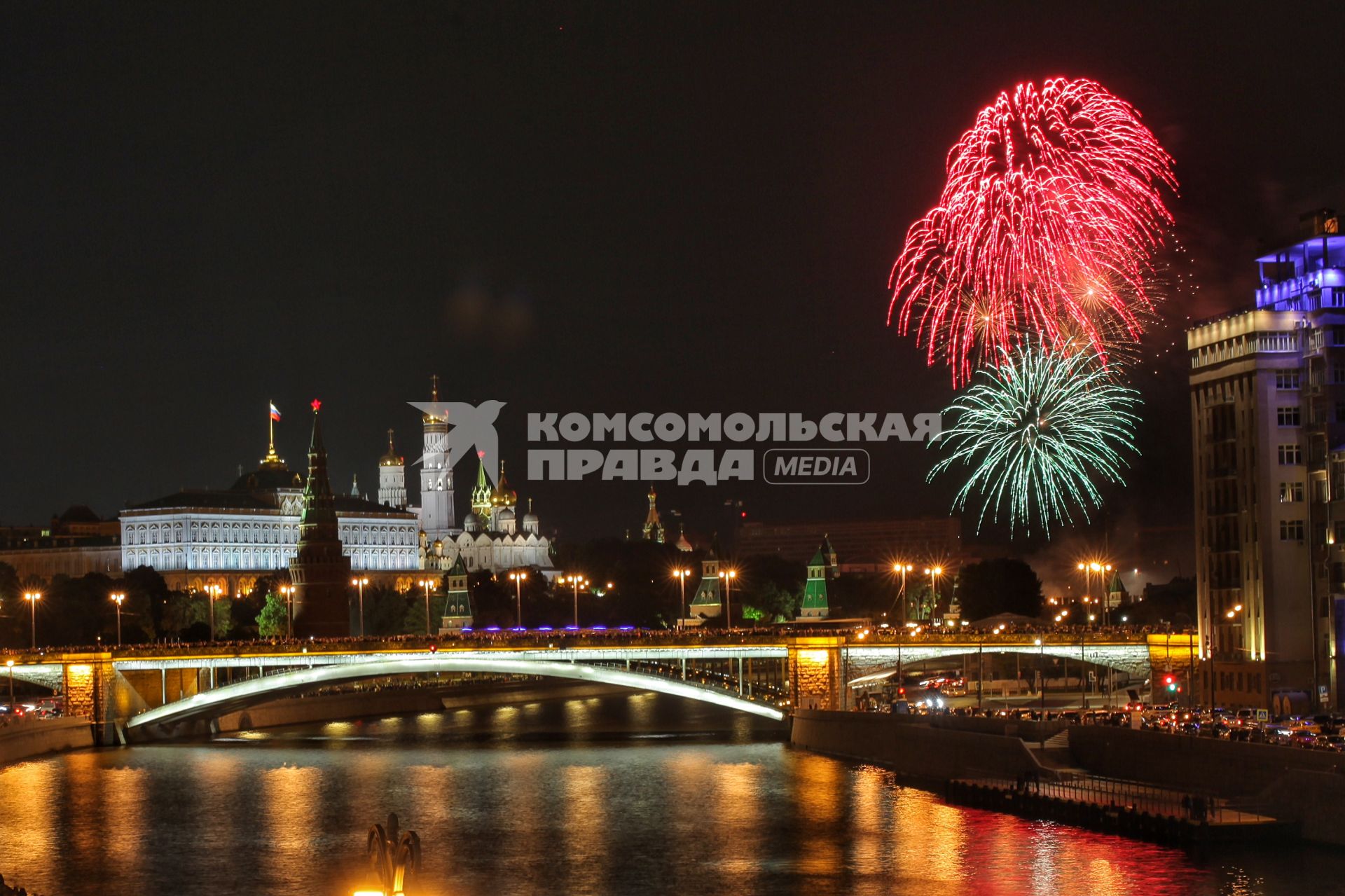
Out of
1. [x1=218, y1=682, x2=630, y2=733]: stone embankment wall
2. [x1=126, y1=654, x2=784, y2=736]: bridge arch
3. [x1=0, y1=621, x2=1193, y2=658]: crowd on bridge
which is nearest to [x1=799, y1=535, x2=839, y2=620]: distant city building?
[x1=218, y1=682, x2=630, y2=733]: stone embankment wall

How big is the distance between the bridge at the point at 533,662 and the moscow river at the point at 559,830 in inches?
100

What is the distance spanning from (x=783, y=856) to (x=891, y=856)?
2728mm

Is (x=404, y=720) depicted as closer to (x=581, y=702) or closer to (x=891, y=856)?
(x=581, y=702)

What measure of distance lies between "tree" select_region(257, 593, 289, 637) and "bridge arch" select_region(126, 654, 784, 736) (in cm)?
4971

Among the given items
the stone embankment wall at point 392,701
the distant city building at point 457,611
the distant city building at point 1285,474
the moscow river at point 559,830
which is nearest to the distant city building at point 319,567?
the distant city building at point 457,611

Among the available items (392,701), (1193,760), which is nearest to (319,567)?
(392,701)

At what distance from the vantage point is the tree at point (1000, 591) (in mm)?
117562

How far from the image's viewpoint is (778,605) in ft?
501

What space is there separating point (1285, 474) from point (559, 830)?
26.2 metres

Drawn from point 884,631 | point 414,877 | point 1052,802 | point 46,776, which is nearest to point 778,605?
point 884,631

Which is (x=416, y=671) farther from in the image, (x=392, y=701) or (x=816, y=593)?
(x=816, y=593)

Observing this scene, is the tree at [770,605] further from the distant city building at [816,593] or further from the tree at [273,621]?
the tree at [273,621]

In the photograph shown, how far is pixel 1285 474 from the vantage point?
6562 centimetres

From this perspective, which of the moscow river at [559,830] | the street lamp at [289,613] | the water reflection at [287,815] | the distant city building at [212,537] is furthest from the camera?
the distant city building at [212,537]
